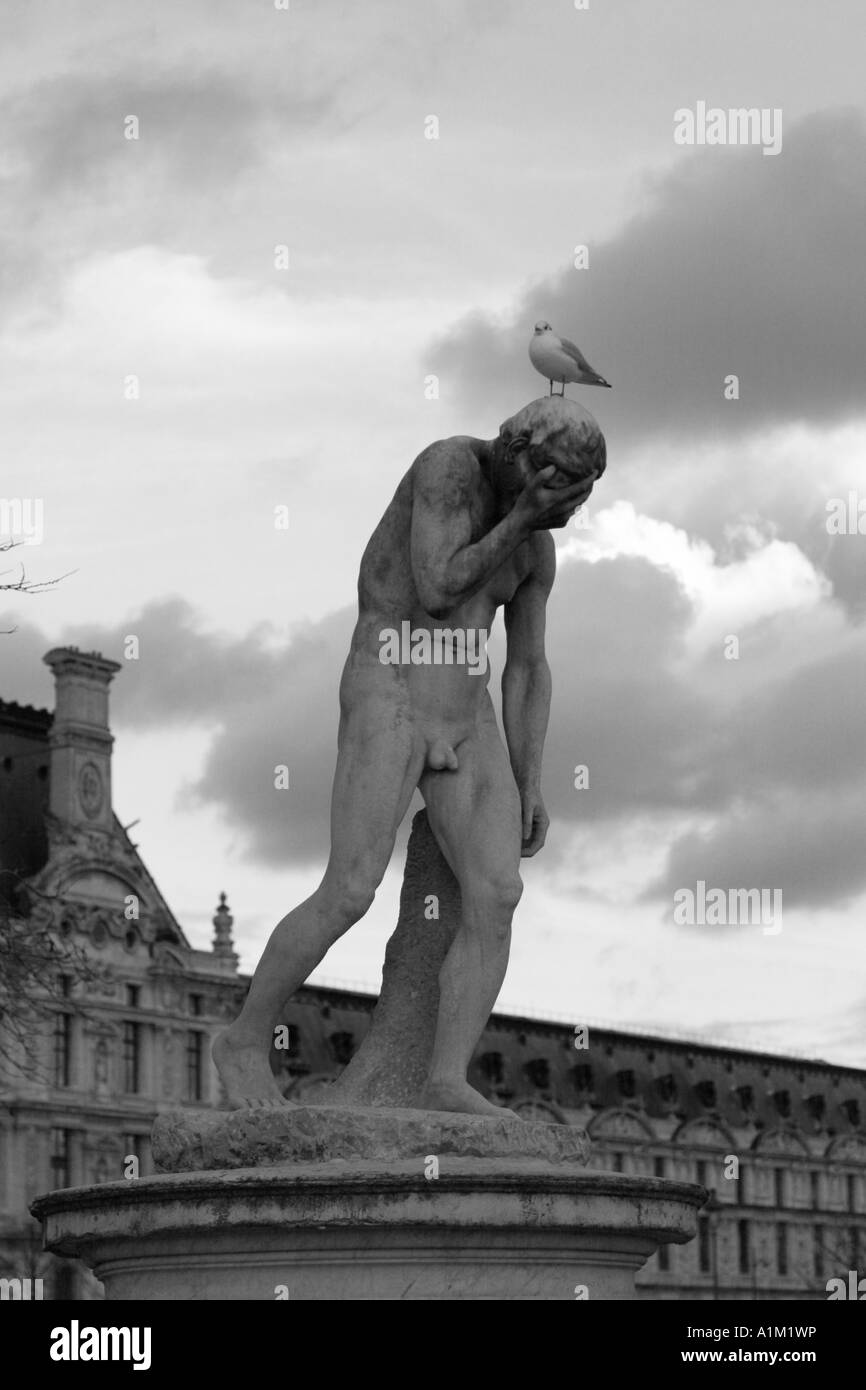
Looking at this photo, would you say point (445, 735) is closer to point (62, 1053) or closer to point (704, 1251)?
point (62, 1053)

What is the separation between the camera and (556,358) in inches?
418

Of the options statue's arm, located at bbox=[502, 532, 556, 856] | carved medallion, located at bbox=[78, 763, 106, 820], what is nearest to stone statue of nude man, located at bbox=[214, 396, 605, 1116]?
statue's arm, located at bbox=[502, 532, 556, 856]

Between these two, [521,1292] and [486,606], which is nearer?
[521,1292]

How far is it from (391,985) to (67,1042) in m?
53.5

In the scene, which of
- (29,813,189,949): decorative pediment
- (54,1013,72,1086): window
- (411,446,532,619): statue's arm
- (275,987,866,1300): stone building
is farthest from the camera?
(275,987,866,1300): stone building

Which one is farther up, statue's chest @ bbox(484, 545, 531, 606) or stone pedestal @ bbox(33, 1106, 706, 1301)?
statue's chest @ bbox(484, 545, 531, 606)

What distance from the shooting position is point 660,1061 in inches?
3501

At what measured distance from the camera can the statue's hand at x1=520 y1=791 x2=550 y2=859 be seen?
10508 mm

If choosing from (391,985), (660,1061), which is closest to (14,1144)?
(660,1061)

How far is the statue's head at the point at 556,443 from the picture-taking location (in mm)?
9992

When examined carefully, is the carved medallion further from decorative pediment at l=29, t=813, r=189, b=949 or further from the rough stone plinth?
the rough stone plinth

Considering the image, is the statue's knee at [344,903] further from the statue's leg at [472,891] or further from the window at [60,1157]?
the window at [60,1157]

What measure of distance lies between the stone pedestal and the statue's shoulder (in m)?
2.61
